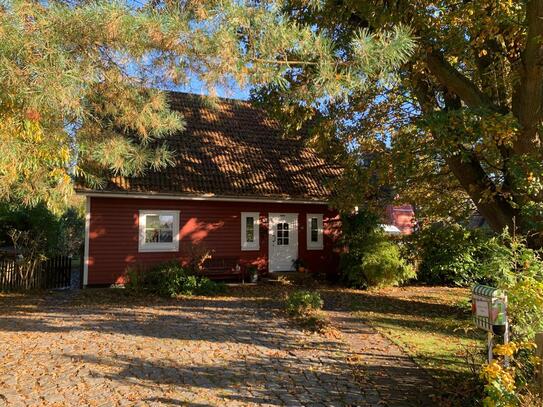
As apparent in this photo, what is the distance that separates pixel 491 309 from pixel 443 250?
36.1 ft

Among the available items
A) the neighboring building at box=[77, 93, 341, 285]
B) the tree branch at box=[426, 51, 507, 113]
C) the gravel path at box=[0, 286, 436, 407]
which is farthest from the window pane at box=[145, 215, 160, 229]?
the tree branch at box=[426, 51, 507, 113]

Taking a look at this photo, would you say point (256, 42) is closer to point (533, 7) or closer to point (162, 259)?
point (533, 7)

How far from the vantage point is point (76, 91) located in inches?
185

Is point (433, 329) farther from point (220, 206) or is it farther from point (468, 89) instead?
point (220, 206)

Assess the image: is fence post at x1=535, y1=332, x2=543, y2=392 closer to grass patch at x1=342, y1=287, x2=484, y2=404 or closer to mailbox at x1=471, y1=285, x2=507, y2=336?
mailbox at x1=471, y1=285, x2=507, y2=336

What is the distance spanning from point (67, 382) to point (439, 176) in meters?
10.2

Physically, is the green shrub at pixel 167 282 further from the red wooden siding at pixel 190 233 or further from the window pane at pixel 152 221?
the window pane at pixel 152 221

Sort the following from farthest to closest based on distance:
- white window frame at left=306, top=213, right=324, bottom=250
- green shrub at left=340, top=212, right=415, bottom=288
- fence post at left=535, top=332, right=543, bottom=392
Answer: white window frame at left=306, top=213, right=324, bottom=250
green shrub at left=340, top=212, right=415, bottom=288
fence post at left=535, top=332, right=543, bottom=392

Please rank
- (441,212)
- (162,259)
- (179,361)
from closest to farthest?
(179,361)
(441,212)
(162,259)

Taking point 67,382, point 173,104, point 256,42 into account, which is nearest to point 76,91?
point 256,42

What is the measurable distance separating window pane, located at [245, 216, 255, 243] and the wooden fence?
20.5ft

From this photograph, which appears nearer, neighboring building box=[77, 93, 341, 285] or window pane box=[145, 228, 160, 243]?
neighboring building box=[77, 93, 341, 285]

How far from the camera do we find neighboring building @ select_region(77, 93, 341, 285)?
46.3 ft

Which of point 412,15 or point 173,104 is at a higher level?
point 173,104
